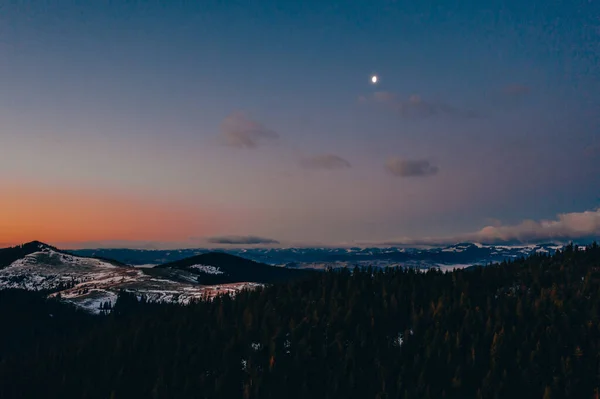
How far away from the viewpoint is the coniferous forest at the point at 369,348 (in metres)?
87.6

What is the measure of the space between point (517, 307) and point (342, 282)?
2573 inches

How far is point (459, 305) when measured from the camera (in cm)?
11631

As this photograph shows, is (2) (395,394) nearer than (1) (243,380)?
Yes

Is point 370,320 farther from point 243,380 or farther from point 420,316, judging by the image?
point 243,380

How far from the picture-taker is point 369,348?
101 m

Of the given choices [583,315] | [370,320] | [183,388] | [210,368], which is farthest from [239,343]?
[583,315]

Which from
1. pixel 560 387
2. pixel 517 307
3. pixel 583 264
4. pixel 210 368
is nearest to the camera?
pixel 560 387

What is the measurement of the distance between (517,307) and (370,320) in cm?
3667

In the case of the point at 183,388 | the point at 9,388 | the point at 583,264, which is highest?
the point at 583,264

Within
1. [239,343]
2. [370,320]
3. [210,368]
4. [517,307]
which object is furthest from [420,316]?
[210,368]

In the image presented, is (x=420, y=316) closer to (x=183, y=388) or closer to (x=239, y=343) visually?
(x=239, y=343)

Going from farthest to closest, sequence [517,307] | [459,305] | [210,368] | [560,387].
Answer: [459,305], [517,307], [210,368], [560,387]

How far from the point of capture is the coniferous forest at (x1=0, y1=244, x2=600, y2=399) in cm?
8756

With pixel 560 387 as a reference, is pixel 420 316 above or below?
above
